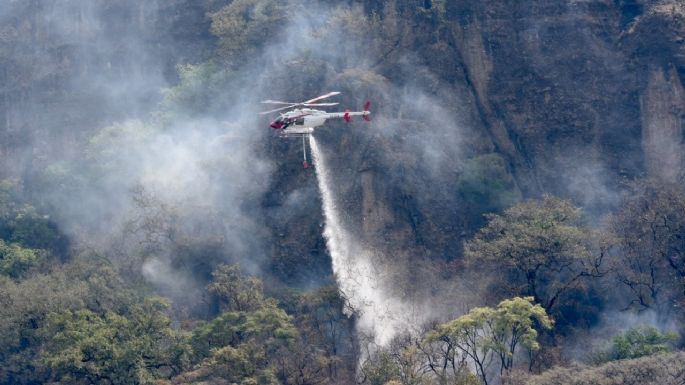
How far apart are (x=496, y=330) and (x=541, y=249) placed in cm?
702

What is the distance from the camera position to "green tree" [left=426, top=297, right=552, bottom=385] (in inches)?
2453

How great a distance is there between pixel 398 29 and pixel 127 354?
89.0ft

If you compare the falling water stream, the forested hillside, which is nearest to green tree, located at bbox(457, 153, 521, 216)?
the forested hillside

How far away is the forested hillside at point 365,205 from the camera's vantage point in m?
65.8

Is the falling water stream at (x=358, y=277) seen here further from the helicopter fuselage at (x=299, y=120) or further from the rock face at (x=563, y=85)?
the helicopter fuselage at (x=299, y=120)

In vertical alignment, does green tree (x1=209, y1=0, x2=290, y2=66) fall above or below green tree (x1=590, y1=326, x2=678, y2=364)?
above

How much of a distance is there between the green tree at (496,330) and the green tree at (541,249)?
4.44 metres

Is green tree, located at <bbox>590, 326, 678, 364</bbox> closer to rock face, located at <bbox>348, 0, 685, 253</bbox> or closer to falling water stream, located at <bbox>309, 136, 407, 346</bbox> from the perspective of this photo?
falling water stream, located at <bbox>309, 136, 407, 346</bbox>

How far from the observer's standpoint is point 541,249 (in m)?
68.1

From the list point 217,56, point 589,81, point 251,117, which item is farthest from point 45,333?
point 589,81

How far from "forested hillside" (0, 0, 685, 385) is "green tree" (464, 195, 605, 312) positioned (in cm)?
16

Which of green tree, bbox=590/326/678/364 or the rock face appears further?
the rock face

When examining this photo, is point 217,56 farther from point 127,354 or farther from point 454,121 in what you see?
point 127,354

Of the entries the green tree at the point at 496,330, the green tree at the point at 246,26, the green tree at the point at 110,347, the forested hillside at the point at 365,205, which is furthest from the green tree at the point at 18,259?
the green tree at the point at 496,330
